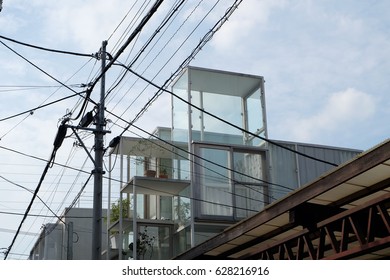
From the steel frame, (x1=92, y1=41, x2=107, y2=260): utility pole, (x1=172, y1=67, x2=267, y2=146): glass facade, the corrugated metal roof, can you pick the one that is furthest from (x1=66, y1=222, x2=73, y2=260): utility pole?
the steel frame

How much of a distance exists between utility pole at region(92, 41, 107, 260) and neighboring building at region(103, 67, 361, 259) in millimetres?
3000

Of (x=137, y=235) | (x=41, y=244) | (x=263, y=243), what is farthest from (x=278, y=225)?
(x=41, y=244)

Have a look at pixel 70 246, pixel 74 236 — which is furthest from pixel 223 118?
pixel 74 236

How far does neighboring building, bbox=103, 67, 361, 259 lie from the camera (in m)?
18.7

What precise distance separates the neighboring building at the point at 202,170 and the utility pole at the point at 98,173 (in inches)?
118

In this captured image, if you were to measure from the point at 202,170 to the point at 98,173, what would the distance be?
4.40 m

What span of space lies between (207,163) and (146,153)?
2.57m

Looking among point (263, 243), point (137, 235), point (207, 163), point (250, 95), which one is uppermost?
point (250, 95)

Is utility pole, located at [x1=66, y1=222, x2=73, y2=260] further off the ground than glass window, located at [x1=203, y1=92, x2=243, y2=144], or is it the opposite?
glass window, located at [x1=203, y1=92, x2=243, y2=144]

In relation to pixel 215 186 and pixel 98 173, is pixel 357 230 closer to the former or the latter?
pixel 98 173

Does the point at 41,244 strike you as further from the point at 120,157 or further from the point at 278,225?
the point at 278,225

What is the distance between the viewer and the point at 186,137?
63.7ft

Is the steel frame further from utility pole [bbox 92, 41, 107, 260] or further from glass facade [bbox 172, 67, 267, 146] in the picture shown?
glass facade [bbox 172, 67, 267, 146]

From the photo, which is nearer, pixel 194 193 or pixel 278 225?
pixel 278 225
